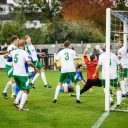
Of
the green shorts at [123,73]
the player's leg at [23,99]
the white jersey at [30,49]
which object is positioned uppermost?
the white jersey at [30,49]

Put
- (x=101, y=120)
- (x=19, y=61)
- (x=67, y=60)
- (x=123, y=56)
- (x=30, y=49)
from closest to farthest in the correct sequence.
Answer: (x=101, y=120) < (x=19, y=61) < (x=67, y=60) < (x=123, y=56) < (x=30, y=49)

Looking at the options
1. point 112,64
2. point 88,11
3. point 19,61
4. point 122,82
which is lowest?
point 122,82

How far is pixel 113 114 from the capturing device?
14.2 metres

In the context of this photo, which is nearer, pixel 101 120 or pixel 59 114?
pixel 101 120

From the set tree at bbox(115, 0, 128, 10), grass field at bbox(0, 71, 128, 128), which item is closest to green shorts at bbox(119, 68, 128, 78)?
grass field at bbox(0, 71, 128, 128)

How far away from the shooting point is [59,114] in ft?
46.4

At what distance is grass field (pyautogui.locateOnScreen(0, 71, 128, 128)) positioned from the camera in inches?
490

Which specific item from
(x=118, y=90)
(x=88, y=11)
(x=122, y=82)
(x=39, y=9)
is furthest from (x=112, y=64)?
(x=39, y=9)

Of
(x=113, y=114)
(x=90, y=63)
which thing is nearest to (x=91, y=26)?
(x=90, y=63)

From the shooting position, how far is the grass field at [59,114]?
1245 centimetres

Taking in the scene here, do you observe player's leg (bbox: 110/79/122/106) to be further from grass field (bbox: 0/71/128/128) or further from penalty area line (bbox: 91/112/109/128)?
penalty area line (bbox: 91/112/109/128)

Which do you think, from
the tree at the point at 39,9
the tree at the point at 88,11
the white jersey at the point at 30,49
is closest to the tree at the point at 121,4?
the tree at the point at 88,11

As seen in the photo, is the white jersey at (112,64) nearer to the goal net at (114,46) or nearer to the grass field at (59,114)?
the goal net at (114,46)

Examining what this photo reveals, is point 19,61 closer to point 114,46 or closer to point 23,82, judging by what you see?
point 23,82
